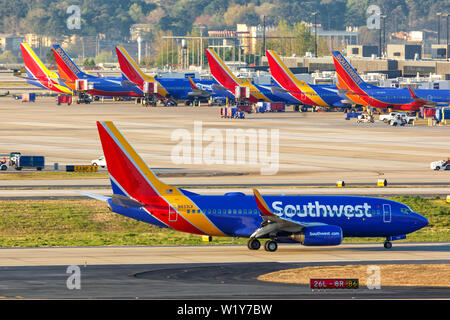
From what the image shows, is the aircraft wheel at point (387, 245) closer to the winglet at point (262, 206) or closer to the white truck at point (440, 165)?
the winglet at point (262, 206)

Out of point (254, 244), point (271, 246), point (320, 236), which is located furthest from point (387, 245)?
point (254, 244)

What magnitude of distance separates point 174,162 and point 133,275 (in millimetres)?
62134

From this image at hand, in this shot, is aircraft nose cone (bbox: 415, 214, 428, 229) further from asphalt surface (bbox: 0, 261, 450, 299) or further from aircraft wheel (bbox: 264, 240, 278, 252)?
asphalt surface (bbox: 0, 261, 450, 299)

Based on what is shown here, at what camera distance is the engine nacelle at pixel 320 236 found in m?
66.2

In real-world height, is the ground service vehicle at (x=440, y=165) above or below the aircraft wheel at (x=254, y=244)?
above

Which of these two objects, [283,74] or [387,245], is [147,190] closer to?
[387,245]

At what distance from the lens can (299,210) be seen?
222 ft

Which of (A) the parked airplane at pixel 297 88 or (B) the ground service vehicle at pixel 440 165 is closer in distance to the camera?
(B) the ground service vehicle at pixel 440 165

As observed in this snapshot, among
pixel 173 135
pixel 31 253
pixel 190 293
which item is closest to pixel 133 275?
pixel 190 293

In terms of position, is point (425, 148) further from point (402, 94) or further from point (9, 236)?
point (9, 236)

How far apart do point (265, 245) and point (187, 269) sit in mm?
8868

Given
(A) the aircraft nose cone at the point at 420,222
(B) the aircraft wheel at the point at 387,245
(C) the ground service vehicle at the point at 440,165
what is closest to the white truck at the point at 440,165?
(C) the ground service vehicle at the point at 440,165

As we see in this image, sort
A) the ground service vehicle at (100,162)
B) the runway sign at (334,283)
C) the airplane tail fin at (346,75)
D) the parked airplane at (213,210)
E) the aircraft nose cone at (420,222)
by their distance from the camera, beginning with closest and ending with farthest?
1. the runway sign at (334,283)
2. the parked airplane at (213,210)
3. the aircraft nose cone at (420,222)
4. the ground service vehicle at (100,162)
5. the airplane tail fin at (346,75)

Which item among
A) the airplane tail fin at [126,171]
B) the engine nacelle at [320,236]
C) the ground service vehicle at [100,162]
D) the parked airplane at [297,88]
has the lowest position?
the engine nacelle at [320,236]
